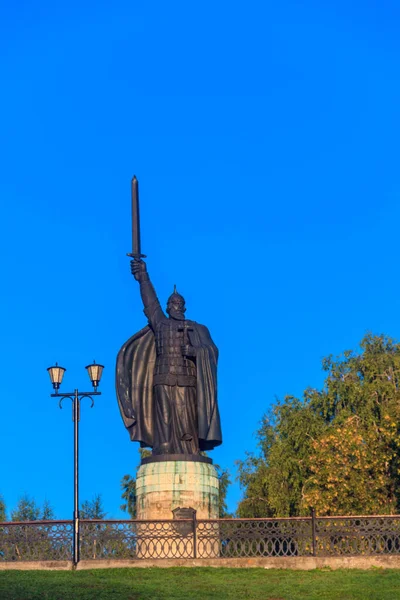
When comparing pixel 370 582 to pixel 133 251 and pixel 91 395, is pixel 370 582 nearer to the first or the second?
pixel 91 395

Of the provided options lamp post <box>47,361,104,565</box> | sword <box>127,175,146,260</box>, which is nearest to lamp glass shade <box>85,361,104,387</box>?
lamp post <box>47,361,104,565</box>

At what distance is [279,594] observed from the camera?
16.4m

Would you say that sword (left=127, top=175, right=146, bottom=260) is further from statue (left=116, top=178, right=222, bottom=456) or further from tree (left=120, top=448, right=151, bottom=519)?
tree (left=120, top=448, right=151, bottom=519)

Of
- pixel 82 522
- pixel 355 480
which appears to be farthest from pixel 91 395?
pixel 355 480

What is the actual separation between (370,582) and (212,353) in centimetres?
737

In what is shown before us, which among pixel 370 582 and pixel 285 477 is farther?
pixel 285 477

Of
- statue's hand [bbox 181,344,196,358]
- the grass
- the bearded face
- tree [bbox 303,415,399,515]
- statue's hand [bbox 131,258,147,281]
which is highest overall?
statue's hand [bbox 131,258,147,281]

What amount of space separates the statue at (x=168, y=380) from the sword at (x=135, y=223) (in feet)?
0.08

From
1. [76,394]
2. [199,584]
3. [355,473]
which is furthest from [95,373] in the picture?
[355,473]

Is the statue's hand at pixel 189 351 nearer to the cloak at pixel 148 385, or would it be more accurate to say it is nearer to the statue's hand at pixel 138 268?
the cloak at pixel 148 385

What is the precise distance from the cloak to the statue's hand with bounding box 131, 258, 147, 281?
3.97 ft

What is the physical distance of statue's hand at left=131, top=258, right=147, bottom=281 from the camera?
23812mm

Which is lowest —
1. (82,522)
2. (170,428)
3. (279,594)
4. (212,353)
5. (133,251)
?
(279,594)

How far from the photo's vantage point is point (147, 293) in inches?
937
